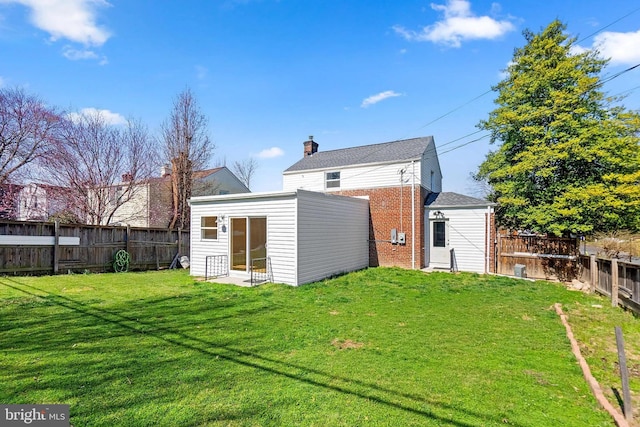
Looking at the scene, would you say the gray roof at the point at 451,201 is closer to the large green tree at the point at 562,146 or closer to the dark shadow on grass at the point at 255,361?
the large green tree at the point at 562,146

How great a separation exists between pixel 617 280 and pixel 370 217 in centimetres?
866

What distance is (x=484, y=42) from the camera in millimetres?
10469

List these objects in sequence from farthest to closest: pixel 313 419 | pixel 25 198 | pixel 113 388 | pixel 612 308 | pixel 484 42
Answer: pixel 25 198
pixel 484 42
pixel 612 308
pixel 113 388
pixel 313 419

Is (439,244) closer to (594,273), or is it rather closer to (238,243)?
(594,273)

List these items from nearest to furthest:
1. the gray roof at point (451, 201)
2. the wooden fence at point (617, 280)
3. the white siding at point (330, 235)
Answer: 1. the wooden fence at point (617, 280)
2. the white siding at point (330, 235)
3. the gray roof at point (451, 201)

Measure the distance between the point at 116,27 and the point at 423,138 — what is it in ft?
44.4

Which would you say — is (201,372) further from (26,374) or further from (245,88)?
(245,88)

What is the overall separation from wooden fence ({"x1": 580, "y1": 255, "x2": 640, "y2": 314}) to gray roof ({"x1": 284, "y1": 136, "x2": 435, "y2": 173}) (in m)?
7.31

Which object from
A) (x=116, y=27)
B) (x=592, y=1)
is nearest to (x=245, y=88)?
(x=116, y=27)

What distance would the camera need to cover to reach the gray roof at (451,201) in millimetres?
13075

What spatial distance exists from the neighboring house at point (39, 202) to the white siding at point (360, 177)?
38.3ft

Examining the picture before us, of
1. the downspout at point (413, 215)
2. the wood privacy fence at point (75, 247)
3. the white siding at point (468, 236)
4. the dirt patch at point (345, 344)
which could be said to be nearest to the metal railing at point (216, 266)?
the wood privacy fence at point (75, 247)

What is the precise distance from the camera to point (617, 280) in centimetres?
782

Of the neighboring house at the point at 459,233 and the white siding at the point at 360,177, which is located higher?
the white siding at the point at 360,177
